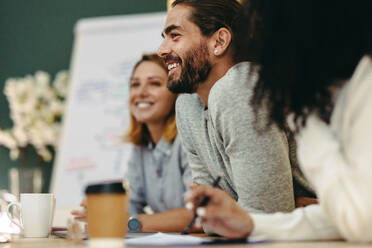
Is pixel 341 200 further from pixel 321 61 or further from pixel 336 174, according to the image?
pixel 321 61

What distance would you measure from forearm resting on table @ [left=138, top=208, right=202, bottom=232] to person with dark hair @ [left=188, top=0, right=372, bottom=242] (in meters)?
0.87

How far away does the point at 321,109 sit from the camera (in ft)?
2.74

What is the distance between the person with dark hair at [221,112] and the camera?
1173 millimetres

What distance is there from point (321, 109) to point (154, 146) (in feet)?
5.06

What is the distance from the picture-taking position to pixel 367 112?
0.74 metres

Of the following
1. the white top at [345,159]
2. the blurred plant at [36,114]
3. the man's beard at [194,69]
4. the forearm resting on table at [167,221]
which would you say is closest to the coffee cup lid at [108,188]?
the white top at [345,159]

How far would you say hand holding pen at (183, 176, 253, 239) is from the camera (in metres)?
0.80

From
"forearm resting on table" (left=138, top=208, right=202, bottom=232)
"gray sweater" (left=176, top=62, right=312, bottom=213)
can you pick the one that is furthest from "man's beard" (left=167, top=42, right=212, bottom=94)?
"forearm resting on table" (left=138, top=208, right=202, bottom=232)

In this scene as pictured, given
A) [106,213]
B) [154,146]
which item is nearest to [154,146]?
[154,146]

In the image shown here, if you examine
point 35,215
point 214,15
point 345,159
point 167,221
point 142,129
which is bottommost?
point 167,221

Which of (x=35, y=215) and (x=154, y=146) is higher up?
(x=154, y=146)

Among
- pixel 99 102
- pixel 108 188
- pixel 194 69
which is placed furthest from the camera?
pixel 99 102

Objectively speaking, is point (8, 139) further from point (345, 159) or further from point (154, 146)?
point (345, 159)

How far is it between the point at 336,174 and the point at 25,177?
2.98m
